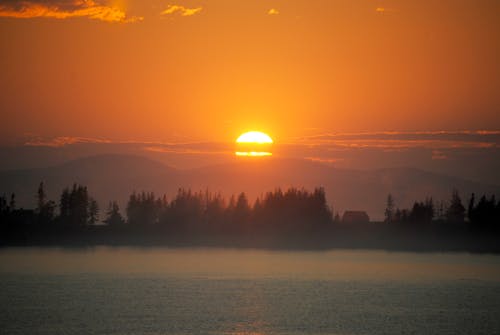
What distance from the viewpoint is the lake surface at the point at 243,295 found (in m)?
82.6

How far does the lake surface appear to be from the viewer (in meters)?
82.6

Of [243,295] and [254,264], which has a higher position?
[254,264]

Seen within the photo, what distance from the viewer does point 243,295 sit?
352 feet

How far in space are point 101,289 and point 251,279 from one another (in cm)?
2676

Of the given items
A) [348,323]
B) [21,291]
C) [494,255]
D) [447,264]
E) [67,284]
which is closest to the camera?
[348,323]

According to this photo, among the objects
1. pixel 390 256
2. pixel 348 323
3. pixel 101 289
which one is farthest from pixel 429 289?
pixel 390 256

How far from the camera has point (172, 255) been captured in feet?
593

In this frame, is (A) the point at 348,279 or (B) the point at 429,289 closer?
(B) the point at 429,289

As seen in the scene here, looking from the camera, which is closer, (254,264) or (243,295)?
(243,295)

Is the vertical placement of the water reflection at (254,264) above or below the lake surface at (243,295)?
above

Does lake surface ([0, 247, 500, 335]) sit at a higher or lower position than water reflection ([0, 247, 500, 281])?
lower

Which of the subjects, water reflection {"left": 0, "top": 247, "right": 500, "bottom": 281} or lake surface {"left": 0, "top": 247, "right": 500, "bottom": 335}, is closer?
lake surface {"left": 0, "top": 247, "right": 500, "bottom": 335}

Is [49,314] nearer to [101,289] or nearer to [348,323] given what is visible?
[101,289]

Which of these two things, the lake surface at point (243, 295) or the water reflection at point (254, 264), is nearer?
the lake surface at point (243, 295)
